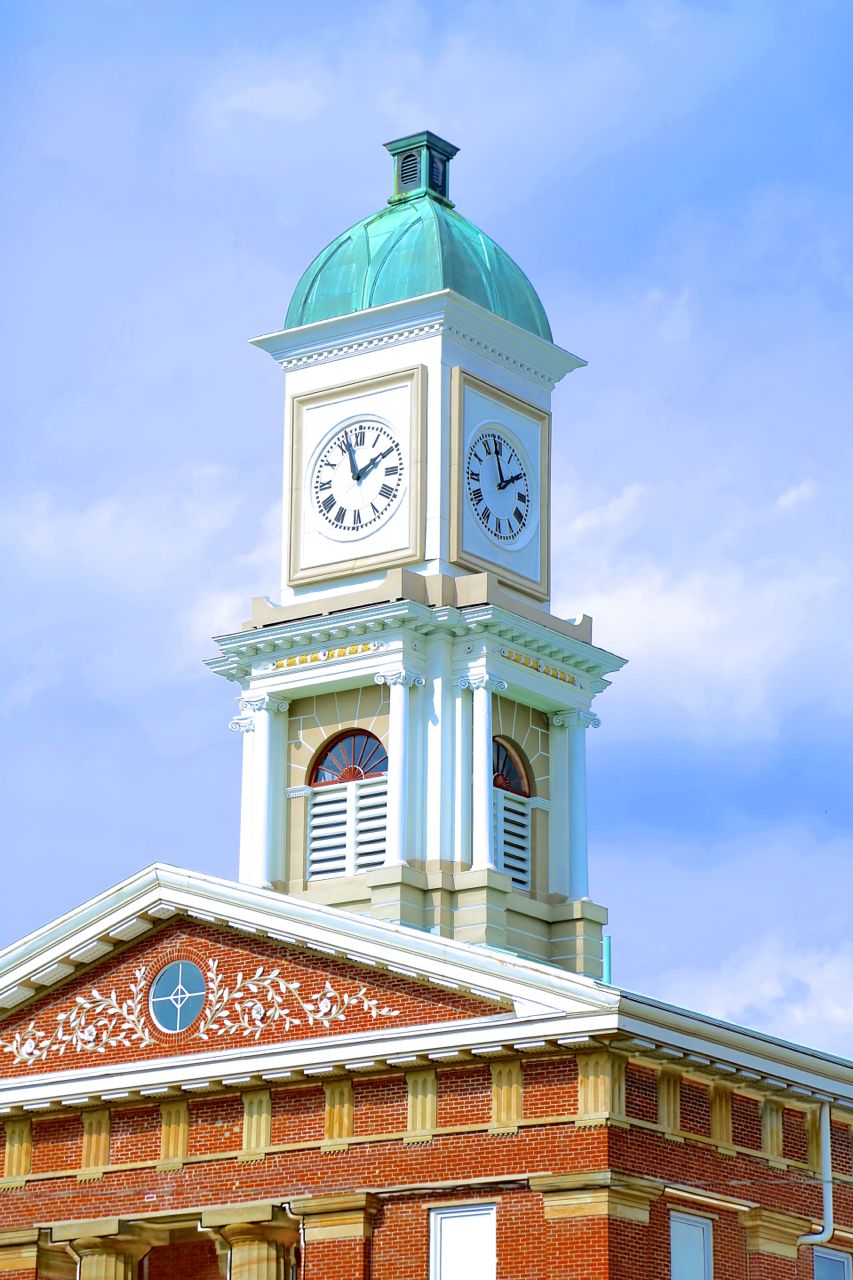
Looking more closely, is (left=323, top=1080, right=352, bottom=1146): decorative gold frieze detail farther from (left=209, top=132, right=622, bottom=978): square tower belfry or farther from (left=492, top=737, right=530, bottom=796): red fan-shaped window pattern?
(left=492, top=737, right=530, bottom=796): red fan-shaped window pattern

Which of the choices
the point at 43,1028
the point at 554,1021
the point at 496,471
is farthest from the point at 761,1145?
the point at 496,471

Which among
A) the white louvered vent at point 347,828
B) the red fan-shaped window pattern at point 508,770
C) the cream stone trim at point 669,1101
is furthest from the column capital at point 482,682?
the cream stone trim at point 669,1101

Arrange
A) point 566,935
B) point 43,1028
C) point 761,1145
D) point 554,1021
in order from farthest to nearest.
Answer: point 566,935 < point 43,1028 < point 761,1145 < point 554,1021

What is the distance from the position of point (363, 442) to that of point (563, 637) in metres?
5.05

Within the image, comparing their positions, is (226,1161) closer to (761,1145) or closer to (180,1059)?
(180,1059)

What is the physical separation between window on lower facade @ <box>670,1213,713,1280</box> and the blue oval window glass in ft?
25.3

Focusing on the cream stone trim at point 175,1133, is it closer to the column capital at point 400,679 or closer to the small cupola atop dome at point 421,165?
the column capital at point 400,679

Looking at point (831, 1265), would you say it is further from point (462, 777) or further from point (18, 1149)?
point (18, 1149)

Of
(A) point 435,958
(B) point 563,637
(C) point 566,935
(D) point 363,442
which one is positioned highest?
(D) point 363,442

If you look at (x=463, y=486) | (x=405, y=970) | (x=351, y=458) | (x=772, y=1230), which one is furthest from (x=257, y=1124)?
(x=351, y=458)

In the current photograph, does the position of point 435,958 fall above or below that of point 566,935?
below

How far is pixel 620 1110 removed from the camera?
129ft

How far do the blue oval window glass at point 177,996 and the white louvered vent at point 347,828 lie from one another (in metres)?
7.67

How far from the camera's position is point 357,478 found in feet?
176
